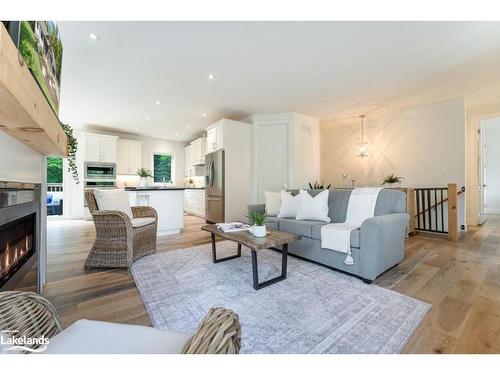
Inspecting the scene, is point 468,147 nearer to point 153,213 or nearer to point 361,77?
point 361,77

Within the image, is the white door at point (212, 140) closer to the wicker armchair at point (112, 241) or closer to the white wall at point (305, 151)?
the white wall at point (305, 151)

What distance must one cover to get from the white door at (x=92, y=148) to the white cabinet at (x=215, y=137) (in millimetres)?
3294

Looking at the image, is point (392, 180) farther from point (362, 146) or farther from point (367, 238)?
point (367, 238)

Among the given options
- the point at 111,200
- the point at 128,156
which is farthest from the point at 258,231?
the point at 128,156

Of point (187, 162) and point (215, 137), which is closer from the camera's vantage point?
point (215, 137)

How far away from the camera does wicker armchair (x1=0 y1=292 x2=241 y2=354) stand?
1.45 feet

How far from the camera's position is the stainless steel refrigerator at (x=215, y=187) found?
15.0 feet

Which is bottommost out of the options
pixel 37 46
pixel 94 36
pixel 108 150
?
pixel 37 46

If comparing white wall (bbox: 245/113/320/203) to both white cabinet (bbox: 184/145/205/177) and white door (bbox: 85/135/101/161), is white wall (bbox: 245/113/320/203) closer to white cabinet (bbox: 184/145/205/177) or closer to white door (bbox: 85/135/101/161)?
white cabinet (bbox: 184/145/205/177)

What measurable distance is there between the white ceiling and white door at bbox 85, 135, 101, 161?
1.38 m

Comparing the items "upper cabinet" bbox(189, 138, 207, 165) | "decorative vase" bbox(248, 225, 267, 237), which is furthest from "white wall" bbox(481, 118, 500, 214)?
"upper cabinet" bbox(189, 138, 207, 165)

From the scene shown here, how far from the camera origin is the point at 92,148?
226 inches

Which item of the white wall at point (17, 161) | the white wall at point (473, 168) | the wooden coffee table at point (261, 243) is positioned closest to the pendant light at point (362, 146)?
the white wall at point (473, 168)

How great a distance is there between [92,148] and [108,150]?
0.37 m
